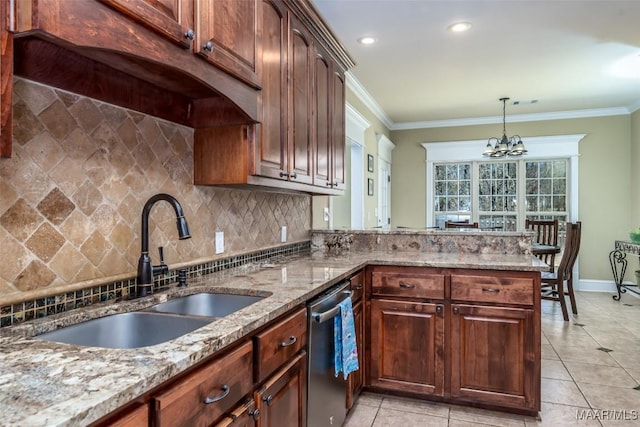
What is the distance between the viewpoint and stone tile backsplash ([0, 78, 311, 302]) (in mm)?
1214

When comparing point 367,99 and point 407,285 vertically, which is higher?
point 367,99

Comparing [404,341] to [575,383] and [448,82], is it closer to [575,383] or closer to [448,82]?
[575,383]

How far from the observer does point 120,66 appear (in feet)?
4.39

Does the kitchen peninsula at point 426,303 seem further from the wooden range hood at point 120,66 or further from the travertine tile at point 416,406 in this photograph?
the wooden range hood at point 120,66

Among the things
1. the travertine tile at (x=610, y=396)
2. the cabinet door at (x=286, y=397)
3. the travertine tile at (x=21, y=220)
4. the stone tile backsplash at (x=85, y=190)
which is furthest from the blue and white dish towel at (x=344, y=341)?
the travertine tile at (x=610, y=396)

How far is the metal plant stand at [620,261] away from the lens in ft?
17.9

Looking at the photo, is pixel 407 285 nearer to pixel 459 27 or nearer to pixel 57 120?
pixel 57 120

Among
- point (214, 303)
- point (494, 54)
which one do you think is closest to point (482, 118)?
point (494, 54)

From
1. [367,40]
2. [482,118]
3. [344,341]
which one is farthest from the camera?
[482,118]

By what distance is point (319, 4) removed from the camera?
296 cm

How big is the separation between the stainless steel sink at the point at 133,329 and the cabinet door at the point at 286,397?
12.4 inches

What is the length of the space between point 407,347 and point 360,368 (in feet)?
1.07

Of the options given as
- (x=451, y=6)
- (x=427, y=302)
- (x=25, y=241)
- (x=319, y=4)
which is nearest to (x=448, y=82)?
(x=451, y=6)

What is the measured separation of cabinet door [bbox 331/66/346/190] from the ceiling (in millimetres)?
580
